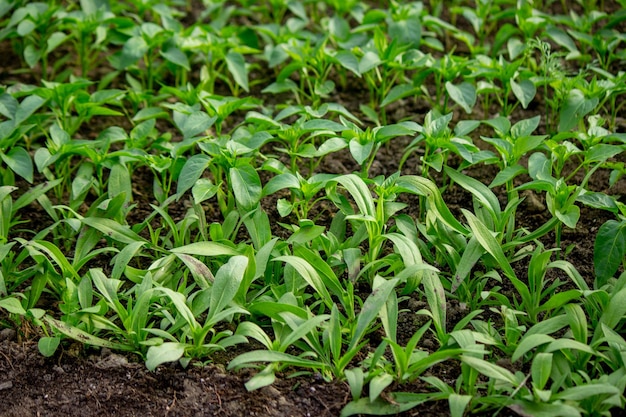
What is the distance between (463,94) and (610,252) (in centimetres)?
109

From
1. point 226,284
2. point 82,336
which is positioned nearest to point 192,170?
point 226,284

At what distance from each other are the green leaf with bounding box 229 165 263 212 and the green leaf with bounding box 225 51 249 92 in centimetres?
94

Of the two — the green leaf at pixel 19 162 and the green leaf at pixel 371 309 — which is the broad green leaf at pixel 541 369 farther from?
the green leaf at pixel 19 162

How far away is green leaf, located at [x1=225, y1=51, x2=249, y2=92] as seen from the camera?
399 cm

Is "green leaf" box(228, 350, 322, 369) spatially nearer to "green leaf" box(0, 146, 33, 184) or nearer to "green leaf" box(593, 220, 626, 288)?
"green leaf" box(593, 220, 626, 288)

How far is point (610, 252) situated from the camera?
2.86 m

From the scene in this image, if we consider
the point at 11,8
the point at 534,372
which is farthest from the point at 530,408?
the point at 11,8

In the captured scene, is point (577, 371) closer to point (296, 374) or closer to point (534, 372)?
point (534, 372)

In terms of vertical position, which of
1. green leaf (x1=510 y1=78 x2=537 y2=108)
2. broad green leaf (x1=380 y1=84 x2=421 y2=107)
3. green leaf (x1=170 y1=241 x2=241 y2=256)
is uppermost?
green leaf (x1=510 y1=78 x2=537 y2=108)

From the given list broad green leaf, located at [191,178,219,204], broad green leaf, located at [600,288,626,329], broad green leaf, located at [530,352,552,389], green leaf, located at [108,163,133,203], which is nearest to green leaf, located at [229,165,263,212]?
broad green leaf, located at [191,178,219,204]

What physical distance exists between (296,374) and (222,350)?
1.01 feet

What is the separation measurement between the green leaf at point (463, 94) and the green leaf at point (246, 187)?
1021 millimetres

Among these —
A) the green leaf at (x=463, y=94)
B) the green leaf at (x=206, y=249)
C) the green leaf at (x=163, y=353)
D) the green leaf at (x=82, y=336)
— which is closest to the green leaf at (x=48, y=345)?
the green leaf at (x=82, y=336)

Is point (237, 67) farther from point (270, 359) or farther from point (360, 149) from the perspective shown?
point (270, 359)
